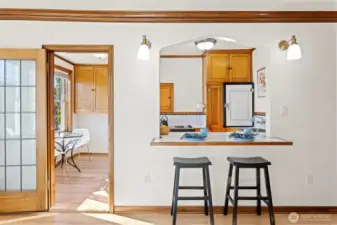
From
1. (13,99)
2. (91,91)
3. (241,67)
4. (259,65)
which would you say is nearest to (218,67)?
(241,67)

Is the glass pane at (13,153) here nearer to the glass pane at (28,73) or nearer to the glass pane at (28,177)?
the glass pane at (28,177)

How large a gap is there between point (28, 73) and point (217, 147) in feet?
8.35

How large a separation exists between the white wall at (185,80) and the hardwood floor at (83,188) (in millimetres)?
2378

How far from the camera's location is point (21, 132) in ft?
11.0

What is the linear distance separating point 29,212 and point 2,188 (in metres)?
0.46

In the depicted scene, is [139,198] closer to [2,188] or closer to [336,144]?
[2,188]

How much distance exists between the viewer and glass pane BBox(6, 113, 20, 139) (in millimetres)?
3354

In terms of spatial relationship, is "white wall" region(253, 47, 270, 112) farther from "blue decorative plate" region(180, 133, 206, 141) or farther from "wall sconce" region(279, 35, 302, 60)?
"blue decorative plate" region(180, 133, 206, 141)

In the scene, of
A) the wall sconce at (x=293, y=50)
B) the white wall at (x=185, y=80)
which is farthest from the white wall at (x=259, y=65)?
the wall sconce at (x=293, y=50)

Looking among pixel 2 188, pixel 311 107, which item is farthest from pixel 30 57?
pixel 311 107

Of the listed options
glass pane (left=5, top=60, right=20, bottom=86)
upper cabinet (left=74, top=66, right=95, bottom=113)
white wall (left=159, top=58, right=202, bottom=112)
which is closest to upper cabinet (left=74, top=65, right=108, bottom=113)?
upper cabinet (left=74, top=66, right=95, bottom=113)

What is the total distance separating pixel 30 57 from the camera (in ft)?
10.7

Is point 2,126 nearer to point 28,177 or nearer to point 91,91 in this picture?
point 28,177

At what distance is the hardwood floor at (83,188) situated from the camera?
3570 mm
